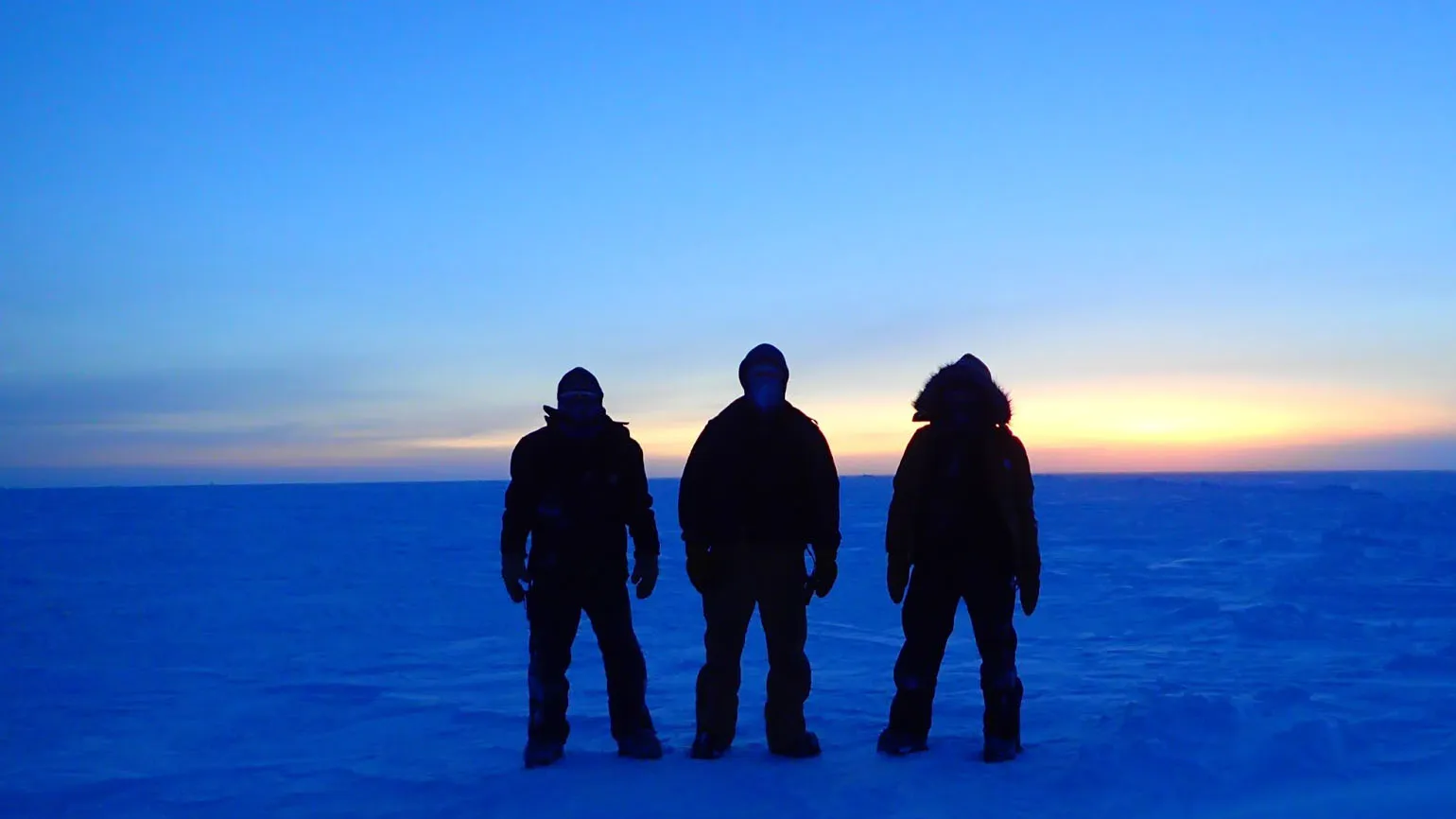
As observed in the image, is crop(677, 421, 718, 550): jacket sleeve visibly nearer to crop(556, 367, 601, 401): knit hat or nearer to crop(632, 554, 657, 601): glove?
crop(632, 554, 657, 601): glove

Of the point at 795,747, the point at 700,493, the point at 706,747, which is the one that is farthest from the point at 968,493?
the point at 706,747

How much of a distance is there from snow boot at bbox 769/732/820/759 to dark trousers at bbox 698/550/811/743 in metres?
0.03

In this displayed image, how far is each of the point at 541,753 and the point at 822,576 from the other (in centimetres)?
138

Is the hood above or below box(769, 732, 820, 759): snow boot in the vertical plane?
above

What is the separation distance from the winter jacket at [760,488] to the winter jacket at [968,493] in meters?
0.33

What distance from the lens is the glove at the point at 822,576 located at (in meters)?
4.66

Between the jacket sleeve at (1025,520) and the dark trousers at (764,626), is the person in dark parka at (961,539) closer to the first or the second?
the jacket sleeve at (1025,520)

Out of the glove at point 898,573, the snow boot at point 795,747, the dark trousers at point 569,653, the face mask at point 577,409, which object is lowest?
the snow boot at point 795,747

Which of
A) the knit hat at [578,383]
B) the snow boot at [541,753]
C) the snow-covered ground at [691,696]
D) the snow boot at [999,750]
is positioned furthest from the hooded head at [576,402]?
the snow boot at [999,750]

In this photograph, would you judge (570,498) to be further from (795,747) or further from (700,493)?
(795,747)

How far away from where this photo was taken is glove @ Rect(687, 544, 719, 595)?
4652 mm

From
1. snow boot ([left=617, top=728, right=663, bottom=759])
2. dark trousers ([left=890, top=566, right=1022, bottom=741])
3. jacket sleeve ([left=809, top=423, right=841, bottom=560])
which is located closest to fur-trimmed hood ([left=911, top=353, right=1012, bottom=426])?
jacket sleeve ([left=809, top=423, right=841, bottom=560])

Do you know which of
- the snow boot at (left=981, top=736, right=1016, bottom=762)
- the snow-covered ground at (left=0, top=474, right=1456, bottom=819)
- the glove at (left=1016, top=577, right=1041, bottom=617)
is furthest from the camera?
the glove at (left=1016, top=577, right=1041, bottom=617)

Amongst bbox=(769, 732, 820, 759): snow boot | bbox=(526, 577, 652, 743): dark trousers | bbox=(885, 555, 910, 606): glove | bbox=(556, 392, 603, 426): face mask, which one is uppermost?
bbox=(556, 392, 603, 426): face mask
